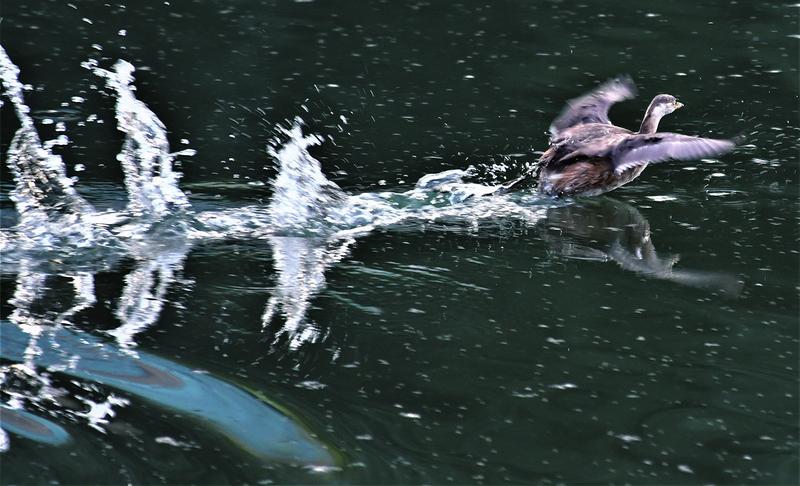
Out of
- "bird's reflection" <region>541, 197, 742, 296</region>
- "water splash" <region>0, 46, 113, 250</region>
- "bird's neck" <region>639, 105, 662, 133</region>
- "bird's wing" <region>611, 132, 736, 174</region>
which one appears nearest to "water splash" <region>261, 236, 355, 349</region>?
"water splash" <region>0, 46, 113, 250</region>

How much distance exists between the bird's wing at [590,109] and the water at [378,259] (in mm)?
234

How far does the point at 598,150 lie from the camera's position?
20.8ft

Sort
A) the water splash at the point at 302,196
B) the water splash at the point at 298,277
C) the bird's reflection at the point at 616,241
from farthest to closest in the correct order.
→ the water splash at the point at 302,196 < the bird's reflection at the point at 616,241 < the water splash at the point at 298,277

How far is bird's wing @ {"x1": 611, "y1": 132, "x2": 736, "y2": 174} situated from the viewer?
5.75 meters

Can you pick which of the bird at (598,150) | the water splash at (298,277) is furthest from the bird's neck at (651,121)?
the water splash at (298,277)

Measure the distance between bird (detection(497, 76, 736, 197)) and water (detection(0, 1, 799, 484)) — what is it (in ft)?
0.45

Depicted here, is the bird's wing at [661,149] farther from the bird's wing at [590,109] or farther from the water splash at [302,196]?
the water splash at [302,196]

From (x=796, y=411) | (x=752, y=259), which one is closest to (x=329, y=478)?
(x=796, y=411)

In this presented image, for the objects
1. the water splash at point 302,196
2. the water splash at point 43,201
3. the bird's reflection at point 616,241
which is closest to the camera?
the bird's reflection at point 616,241

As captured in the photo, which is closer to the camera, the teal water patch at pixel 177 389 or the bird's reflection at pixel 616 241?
the teal water patch at pixel 177 389

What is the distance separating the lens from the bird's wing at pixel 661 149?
5.75m

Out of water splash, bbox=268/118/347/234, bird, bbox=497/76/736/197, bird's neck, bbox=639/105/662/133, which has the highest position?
bird's neck, bbox=639/105/662/133

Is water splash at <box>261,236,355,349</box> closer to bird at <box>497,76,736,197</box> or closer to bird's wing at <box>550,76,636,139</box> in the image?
bird at <box>497,76,736,197</box>

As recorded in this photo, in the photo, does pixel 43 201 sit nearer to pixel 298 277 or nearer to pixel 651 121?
pixel 298 277
